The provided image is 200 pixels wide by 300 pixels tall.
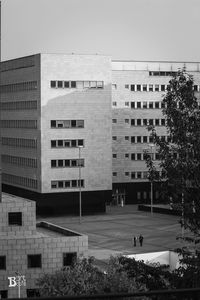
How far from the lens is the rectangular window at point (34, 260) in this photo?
48.2 m

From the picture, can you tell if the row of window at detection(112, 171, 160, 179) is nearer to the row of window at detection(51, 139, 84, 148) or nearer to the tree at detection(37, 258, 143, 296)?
the row of window at detection(51, 139, 84, 148)

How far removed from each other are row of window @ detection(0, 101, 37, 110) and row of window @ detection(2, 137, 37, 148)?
4.71m

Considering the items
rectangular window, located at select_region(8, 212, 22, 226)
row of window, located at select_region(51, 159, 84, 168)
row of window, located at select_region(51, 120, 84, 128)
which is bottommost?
rectangular window, located at select_region(8, 212, 22, 226)

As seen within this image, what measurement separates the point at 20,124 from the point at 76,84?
11.3 metres

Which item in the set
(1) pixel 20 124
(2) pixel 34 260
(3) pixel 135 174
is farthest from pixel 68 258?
(3) pixel 135 174

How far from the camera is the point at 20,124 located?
105312mm

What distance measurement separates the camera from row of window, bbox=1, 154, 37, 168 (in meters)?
101

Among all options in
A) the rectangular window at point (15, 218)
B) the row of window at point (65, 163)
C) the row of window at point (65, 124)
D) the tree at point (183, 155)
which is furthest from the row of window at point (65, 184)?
the tree at point (183, 155)

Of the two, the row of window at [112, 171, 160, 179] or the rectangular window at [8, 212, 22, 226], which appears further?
the row of window at [112, 171, 160, 179]

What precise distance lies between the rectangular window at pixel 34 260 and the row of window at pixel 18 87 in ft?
177

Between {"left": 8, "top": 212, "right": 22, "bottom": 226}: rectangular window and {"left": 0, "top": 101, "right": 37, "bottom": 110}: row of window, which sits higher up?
{"left": 0, "top": 101, "right": 37, "bottom": 110}: row of window

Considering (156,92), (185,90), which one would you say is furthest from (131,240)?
(185,90)

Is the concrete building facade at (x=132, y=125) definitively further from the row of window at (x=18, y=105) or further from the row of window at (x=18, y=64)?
the row of window at (x=18, y=105)

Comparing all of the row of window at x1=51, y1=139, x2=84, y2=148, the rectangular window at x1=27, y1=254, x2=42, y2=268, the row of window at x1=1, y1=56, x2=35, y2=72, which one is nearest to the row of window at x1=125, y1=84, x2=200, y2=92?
the row of window at x1=1, y1=56, x2=35, y2=72
